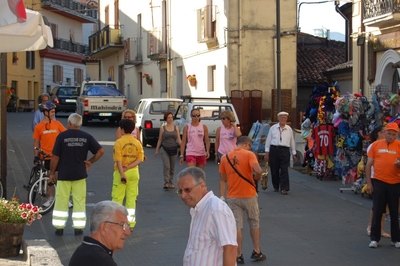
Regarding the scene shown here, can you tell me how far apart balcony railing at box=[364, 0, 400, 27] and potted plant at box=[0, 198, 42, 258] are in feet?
39.6

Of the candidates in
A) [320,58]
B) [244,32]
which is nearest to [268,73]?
[244,32]

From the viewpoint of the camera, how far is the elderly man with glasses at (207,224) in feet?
16.8

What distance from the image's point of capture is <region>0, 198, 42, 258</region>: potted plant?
28.7 feet

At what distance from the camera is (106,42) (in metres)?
44.7

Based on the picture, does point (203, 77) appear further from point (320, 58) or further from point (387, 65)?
point (387, 65)

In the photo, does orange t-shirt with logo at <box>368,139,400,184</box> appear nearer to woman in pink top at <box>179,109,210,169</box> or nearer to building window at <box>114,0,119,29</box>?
woman in pink top at <box>179,109,210,169</box>

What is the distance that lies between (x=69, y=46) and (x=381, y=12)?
4784 cm

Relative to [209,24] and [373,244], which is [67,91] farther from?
[373,244]

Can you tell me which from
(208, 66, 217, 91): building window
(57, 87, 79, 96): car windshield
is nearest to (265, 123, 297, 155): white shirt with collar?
(208, 66, 217, 91): building window

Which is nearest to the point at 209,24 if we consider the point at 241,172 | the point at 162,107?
the point at 162,107

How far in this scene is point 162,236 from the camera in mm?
10727

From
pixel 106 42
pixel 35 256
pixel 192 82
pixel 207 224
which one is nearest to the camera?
pixel 207 224

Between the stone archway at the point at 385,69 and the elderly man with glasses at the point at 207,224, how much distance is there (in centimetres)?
1447

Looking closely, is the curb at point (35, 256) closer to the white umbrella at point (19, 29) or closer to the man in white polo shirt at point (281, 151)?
the white umbrella at point (19, 29)
